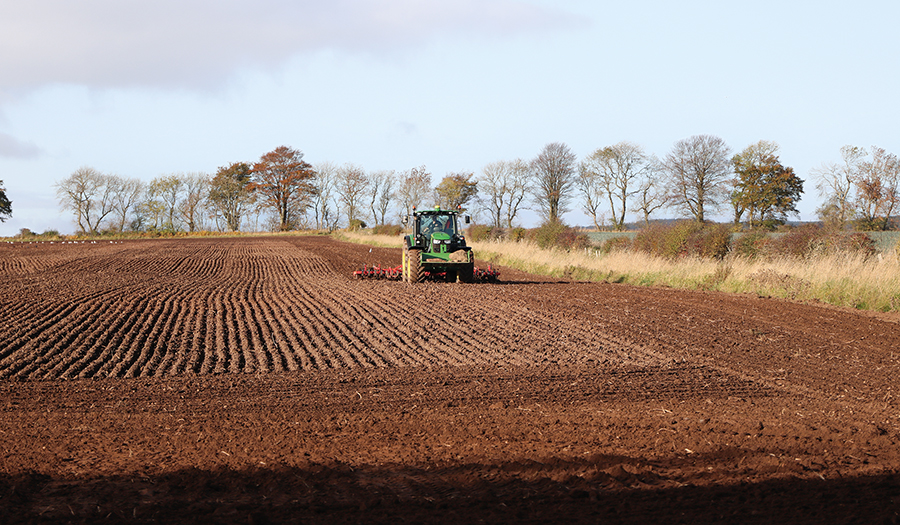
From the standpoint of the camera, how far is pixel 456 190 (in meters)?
61.3

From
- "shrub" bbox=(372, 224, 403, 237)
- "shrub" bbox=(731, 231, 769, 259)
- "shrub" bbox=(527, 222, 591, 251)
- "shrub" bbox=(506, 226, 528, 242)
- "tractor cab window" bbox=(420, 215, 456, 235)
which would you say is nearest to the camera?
"tractor cab window" bbox=(420, 215, 456, 235)

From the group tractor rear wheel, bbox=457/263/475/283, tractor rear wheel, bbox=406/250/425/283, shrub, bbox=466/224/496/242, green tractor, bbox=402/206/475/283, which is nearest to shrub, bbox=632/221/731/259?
tractor rear wheel, bbox=457/263/475/283

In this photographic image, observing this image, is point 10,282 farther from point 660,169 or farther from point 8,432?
point 660,169

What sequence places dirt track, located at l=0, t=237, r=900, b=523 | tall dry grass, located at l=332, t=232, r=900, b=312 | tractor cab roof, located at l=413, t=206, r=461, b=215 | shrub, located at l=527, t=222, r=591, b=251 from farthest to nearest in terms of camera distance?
shrub, located at l=527, t=222, r=591, b=251 → tractor cab roof, located at l=413, t=206, r=461, b=215 → tall dry grass, located at l=332, t=232, r=900, b=312 → dirt track, located at l=0, t=237, r=900, b=523

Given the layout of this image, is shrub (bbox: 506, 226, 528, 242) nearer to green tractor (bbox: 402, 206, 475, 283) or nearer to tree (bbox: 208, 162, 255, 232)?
green tractor (bbox: 402, 206, 475, 283)

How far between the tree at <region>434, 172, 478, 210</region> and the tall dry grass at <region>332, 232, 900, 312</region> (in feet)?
118

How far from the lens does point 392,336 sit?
433 inches

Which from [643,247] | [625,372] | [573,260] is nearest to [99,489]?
[625,372]

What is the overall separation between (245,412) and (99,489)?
87.1 inches

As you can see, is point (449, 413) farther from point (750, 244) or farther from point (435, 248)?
point (750, 244)

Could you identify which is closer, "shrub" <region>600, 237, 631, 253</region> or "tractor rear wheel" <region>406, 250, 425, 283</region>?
"tractor rear wheel" <region>406, 250, 425, 283</region>

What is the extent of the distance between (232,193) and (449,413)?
7453 cm

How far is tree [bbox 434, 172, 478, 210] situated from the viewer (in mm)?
61281

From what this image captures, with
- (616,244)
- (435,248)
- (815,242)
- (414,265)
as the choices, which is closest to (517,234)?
(616,244)
